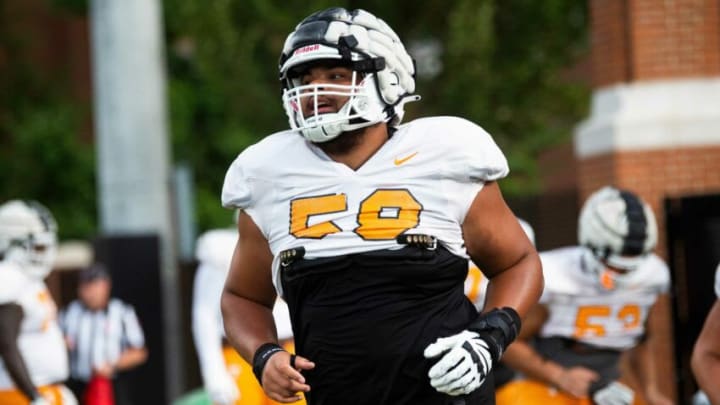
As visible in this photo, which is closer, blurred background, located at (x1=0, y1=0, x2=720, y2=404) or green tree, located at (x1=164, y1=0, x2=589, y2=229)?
blurred background, located at (x1=0, y1=0, x2=720, y2=404)

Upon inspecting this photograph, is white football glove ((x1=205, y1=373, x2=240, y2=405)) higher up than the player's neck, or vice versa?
the player's neck

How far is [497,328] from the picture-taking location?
14.8ft

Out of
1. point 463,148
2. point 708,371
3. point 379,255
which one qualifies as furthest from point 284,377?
point 708,371

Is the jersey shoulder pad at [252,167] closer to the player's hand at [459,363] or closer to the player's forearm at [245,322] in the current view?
the player's forearm at [245,322]

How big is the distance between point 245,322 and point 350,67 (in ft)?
2.83

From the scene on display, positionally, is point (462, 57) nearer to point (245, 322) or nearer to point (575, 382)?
A: point (575, 382)

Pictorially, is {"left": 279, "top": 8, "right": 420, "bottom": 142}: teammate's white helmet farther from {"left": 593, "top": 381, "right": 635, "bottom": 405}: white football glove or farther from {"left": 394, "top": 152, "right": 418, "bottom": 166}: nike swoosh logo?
{"left": 593, "top": 381, "right": 635, "bottom": 405}: white football glove

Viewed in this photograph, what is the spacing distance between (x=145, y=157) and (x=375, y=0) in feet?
13.7

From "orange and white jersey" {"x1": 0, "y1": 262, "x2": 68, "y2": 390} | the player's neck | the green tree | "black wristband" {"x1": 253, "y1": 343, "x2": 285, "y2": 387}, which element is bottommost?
"orange and white jersey" {"x1": 0, "y1": 262, "x2": 68, "y2": 390}

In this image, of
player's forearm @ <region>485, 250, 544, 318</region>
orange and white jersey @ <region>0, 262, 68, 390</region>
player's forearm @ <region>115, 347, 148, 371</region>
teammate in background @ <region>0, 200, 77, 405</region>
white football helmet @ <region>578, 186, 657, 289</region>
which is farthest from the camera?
player's forearm @ <region>115, 347, 148, 371</region>

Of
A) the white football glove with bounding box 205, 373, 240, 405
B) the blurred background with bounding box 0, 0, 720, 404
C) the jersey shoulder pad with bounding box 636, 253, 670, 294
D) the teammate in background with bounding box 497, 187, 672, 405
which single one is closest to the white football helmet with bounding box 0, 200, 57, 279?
the white football glove with bounding box 205, 373, 240, 405

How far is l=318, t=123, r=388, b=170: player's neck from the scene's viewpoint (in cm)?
466

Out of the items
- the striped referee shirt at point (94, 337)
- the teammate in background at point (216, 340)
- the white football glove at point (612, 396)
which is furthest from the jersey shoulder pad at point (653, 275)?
the striped referee shirt at point (94, 337)

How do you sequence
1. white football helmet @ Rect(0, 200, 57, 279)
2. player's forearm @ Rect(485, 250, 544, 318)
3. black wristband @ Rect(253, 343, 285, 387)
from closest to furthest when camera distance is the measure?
black wristband @ Rect(253, 343, 285, 387) → player's forearm @ Rect(485, 250, 544, 318) → white football helmet @ Rect(0, 200, 57, 279)
